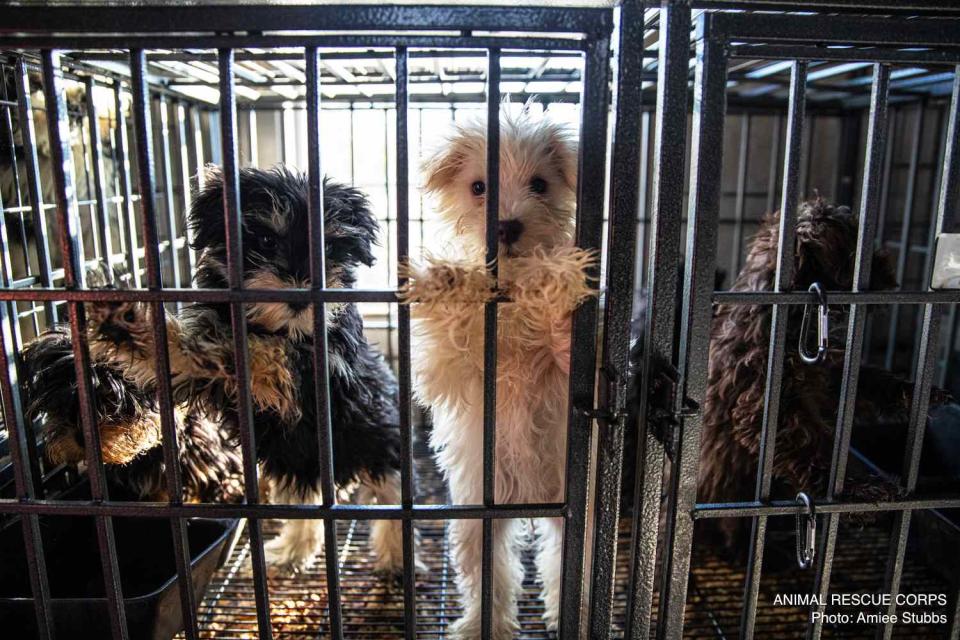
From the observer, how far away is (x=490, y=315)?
3.46ft

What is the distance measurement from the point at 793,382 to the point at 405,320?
94cm

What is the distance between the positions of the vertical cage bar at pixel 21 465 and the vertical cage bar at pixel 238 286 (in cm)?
38

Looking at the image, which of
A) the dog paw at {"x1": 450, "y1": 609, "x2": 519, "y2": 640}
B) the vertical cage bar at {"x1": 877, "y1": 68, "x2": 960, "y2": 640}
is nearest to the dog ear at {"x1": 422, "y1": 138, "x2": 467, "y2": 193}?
the vertical cage bar at {"x1": 877, "y1": 68, "x2": 960, "y2": 640}

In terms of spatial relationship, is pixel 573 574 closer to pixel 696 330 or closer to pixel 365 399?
pixel 696 330

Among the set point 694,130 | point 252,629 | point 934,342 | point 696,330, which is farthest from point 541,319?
point 252,629

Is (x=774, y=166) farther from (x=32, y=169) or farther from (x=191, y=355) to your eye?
(x=32, y=169)

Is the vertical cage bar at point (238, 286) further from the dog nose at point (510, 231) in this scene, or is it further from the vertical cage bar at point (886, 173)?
the vertical cage bar at point (886, 173)

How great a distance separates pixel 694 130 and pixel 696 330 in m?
0.33

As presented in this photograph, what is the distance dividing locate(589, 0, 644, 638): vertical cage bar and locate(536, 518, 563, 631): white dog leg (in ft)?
1.47

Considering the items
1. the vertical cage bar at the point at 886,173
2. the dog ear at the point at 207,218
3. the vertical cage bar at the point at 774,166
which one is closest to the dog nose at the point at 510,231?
the dog ear at the point at 207,218

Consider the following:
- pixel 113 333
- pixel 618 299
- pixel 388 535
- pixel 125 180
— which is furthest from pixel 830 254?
pixel 125 180

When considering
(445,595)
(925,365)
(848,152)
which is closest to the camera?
(925,365)

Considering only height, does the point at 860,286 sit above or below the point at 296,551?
above

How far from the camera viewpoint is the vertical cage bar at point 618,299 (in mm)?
992
